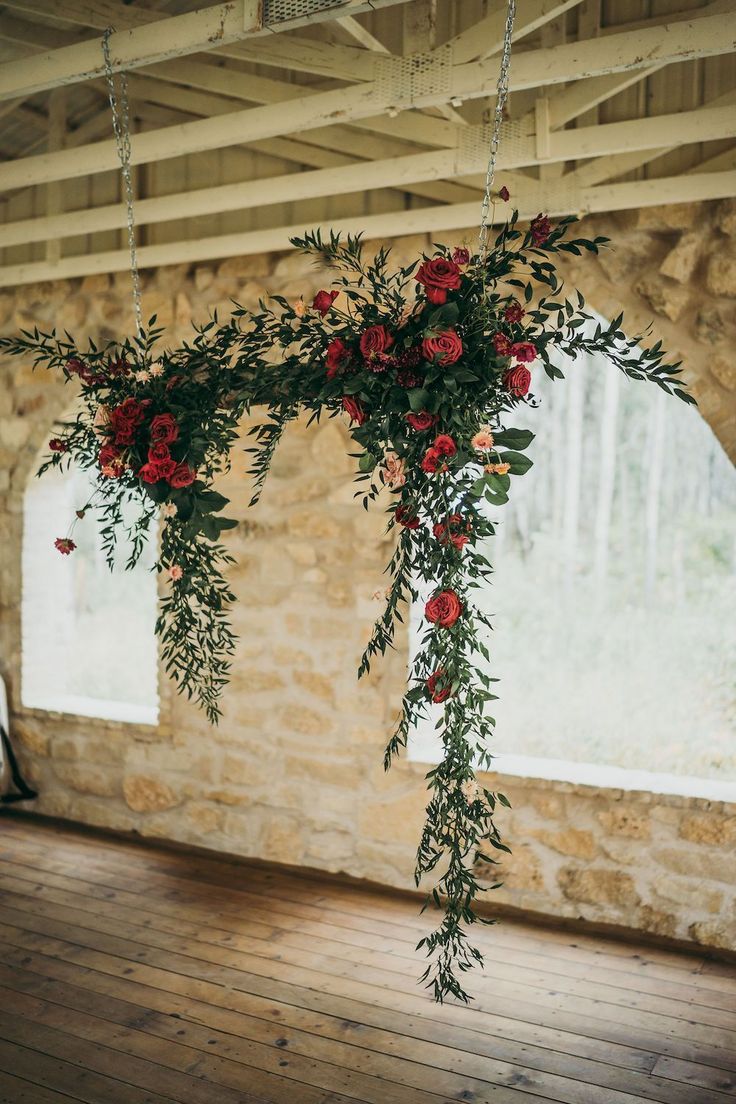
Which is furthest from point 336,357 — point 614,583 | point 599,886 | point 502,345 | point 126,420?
point 614,583

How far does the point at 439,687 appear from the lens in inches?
81.9

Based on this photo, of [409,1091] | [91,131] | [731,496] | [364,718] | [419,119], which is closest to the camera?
[409,1091]

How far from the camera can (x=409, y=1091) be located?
2510mm

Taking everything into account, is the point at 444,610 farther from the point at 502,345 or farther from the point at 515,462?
the point at 502,345

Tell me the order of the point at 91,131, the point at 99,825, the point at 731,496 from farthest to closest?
the point at 731,496 < the point at 99,825 < the point at 91,131

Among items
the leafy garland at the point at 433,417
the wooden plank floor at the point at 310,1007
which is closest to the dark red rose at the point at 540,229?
the leafy garland at the point at 433,417

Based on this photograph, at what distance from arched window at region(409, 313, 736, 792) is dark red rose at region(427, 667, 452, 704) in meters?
3.39

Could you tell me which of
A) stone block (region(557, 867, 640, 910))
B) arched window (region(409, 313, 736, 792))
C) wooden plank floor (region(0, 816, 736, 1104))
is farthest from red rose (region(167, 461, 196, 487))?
arched window (region(409, 313, 736, 792))

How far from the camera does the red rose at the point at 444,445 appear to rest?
1943 millimetres

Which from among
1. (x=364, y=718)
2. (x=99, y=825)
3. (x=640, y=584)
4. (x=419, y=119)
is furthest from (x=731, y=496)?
(x=99, y=825)

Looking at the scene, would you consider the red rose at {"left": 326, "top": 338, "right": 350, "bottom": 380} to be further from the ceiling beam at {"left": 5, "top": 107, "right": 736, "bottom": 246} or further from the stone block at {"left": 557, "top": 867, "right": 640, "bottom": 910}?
the stone block at {"left": 557, "top": 867, "right": 640, "bottom": 910}

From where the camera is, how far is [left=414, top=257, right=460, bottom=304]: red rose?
1.97 metres

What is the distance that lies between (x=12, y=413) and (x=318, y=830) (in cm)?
273

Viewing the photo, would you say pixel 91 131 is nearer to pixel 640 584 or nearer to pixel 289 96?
pixel 289 96
